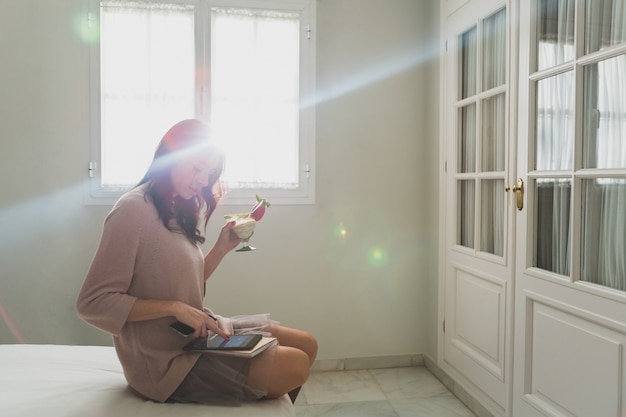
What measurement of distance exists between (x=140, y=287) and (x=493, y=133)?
198 cm

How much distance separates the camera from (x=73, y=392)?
154cm

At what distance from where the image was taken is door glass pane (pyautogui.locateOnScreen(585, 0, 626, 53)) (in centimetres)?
165

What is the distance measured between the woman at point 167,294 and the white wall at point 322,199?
5.00 ft

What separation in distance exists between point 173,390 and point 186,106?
79.4 inches

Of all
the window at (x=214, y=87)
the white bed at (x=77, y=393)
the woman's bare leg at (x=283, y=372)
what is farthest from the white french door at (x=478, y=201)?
the white bed at (x=77, y=393)

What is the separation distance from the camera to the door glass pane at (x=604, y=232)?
1663 mm

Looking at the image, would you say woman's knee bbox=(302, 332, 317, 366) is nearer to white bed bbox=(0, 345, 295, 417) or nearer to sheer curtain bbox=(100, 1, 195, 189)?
white bed bbox=(0, 345, 295, 417)

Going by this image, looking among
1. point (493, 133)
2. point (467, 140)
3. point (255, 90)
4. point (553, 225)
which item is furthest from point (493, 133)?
point (255, 90)

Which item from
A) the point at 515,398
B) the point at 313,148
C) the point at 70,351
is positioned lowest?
the point at 515,398

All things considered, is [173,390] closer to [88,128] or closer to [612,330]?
[612,330]

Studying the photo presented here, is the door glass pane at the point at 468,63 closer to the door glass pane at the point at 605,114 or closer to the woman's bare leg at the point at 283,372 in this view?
the door glass pane at the point at 605,114

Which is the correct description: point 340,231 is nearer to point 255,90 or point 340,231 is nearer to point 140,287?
point 255,90

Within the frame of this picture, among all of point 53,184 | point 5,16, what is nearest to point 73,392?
point 53,184

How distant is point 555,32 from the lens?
79.0 inches
